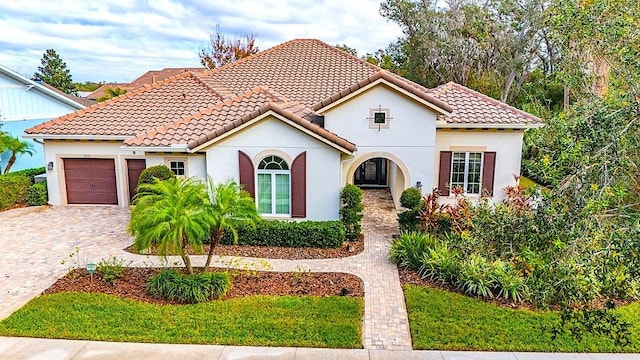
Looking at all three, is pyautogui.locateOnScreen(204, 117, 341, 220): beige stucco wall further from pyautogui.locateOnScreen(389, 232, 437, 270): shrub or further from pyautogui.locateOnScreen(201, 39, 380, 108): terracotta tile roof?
pyautogui.locateOnScreen(201, 39, 380, 108): terracotta tile roof

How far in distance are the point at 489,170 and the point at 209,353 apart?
13.6 m

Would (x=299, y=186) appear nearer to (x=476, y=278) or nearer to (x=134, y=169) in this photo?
(x=476, y=278)

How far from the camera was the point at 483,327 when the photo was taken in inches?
368

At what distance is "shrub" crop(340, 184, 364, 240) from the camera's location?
48.6 ft

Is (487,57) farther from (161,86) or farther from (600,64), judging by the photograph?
(600,64)

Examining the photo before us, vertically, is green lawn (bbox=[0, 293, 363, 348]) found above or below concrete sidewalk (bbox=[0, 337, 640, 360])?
above

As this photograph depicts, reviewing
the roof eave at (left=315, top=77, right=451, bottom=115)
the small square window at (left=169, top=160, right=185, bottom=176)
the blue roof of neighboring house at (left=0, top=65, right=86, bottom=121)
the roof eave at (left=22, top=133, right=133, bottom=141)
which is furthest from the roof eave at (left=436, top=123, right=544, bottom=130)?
the blue roof of neighboring house at (left=0, top=65, right=86, bottom=121)

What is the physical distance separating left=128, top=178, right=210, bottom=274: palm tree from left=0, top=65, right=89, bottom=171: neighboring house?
61.2ft

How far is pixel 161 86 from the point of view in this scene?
20.7 meters

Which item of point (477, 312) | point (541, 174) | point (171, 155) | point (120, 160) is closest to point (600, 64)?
point (541, 174)

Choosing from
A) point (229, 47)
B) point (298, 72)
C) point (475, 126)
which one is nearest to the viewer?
point (475, 126)

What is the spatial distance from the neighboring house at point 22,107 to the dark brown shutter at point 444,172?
73.7 ft

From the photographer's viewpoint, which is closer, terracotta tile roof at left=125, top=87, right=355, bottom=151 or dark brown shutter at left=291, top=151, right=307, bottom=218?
terracotta tile roof at left=125, top=87, right=355, bottom=151

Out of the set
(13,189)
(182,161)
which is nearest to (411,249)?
(182,161)
